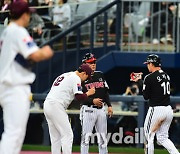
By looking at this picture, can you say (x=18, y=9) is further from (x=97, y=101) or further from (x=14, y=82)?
(x=97, y=101)

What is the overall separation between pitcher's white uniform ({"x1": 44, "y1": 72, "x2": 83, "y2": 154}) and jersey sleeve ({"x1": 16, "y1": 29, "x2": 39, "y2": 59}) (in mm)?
3634

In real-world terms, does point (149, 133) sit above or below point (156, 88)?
below

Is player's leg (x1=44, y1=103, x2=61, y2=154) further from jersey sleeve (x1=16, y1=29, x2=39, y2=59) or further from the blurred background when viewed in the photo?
the blurred background

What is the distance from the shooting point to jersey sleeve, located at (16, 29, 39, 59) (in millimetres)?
8344

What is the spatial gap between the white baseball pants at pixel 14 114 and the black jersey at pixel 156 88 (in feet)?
15.3

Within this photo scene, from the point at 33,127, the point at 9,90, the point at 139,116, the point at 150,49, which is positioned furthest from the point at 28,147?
the point at 9,90

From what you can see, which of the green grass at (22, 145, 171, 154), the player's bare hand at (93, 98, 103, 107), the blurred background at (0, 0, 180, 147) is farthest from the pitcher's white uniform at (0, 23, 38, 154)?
the blurred background at (0, 0, 180, 147)

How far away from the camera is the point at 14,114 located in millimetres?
8602

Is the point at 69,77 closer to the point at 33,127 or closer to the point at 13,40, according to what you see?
the point at 13,40

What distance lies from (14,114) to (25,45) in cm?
80

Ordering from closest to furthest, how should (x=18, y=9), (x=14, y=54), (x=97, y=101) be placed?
(x=14, y=54) < (x=18, y=9) < (x=97, y=101)

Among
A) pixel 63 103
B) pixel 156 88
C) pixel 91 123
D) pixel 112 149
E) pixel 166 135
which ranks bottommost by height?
pixel 112 149

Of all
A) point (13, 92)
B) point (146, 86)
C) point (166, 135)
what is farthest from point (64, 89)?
point (13, 92)

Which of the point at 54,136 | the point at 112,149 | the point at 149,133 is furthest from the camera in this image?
the point at 112,149
